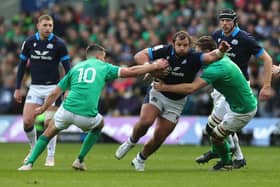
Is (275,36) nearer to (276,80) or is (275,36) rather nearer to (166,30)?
(276,80)

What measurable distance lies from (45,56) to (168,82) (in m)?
3.25

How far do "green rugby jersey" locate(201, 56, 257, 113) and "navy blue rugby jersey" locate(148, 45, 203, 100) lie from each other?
0.76ft

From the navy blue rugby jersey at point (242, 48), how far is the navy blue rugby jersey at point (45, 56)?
119 inches

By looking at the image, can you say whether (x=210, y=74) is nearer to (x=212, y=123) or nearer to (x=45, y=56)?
(x=212, y=123)

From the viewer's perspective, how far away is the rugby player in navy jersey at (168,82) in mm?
16094

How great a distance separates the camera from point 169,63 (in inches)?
637

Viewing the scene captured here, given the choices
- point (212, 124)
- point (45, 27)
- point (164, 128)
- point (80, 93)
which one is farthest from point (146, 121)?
point (45, 27)

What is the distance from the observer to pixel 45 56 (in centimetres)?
1866

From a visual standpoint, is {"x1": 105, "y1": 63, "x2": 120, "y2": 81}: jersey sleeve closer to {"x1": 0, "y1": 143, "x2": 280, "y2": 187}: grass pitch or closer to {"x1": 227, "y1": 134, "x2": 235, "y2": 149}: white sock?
{"x1": 0, "y1": 143, "x2": 280, "y2": 187}: grass pitch

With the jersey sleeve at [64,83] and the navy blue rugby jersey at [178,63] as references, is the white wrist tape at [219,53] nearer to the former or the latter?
the navy blue rugby jersey at [178,63]

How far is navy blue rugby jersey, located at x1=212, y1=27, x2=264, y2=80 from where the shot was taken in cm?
1752

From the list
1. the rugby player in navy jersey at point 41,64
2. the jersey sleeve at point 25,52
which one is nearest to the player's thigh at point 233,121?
the rugby player in navy jersey at point 41,64

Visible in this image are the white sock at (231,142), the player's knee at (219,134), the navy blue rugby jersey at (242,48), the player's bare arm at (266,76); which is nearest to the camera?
the player's knee at (219,134)

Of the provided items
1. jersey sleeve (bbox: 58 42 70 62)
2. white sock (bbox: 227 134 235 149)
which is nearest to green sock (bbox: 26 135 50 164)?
jersey sleeve (bbox: 58 42 70 62)
